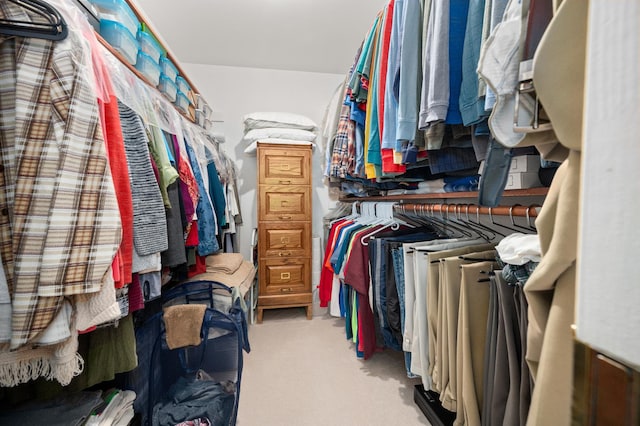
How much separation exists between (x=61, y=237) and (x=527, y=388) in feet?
3.86

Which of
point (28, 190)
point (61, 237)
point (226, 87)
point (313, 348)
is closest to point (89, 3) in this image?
point (28, 190)

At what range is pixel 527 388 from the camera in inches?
27.3

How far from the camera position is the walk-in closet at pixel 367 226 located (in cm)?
19

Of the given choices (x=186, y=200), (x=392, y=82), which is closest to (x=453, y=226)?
(x=392, y=82)

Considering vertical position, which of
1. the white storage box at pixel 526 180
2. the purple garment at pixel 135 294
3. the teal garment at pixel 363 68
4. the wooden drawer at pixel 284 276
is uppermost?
the teal garment at pixel 363 68

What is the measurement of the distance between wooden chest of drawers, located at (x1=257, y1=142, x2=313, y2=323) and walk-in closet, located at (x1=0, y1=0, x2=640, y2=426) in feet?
1.35

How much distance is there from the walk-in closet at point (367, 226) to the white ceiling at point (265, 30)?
29 mm

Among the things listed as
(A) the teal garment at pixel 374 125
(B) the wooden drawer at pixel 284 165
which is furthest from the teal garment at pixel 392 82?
(B) the wooden drawer at pixel 284 165

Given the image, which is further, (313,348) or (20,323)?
(313,348)

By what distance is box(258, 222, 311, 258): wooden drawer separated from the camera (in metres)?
2.49

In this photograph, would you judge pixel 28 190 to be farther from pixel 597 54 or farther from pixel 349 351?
pixel 349 351

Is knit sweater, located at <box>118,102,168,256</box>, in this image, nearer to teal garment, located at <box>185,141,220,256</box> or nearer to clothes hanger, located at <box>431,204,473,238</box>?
teal garment, located at <box>185,141,220,256</box>

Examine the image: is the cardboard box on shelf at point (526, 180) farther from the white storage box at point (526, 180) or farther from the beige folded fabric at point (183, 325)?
the beige folded fabric at point (183, 325)

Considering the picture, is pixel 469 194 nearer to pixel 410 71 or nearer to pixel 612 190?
pixel 410 71
